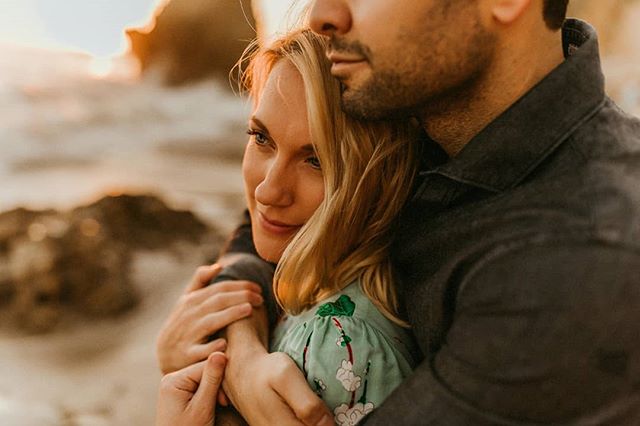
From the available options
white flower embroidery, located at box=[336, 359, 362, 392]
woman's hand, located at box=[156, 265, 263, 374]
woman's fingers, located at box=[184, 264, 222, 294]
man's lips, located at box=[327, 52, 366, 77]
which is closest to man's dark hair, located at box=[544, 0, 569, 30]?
man's lips, located at box=[327, 52, 366, 77]

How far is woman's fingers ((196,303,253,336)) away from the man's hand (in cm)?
8

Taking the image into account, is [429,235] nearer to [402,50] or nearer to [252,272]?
[402,50]

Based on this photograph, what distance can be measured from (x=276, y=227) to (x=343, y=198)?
0.20 meters

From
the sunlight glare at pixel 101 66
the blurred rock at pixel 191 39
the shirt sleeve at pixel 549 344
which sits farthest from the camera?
the blurred rock at pixel 191 39

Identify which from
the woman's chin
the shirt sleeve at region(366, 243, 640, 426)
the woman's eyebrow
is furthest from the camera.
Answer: the woman's chin

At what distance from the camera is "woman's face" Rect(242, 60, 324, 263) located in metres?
1.33

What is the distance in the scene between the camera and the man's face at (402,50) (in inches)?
45.8

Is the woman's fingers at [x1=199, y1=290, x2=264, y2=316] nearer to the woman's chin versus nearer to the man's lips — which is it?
the woman's chin

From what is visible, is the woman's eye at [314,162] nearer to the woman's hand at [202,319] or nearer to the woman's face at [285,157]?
the woman's face at [285,157]

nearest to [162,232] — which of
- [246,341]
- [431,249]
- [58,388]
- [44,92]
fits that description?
[58,388]

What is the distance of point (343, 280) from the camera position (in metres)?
1.34

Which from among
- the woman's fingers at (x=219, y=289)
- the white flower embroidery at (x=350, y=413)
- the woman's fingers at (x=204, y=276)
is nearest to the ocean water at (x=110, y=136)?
the woman's fingers at (x=204, y=276)

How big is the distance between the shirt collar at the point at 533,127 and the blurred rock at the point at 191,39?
4.59 meters

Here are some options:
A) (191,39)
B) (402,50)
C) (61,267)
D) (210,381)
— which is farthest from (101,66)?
(402,50)
